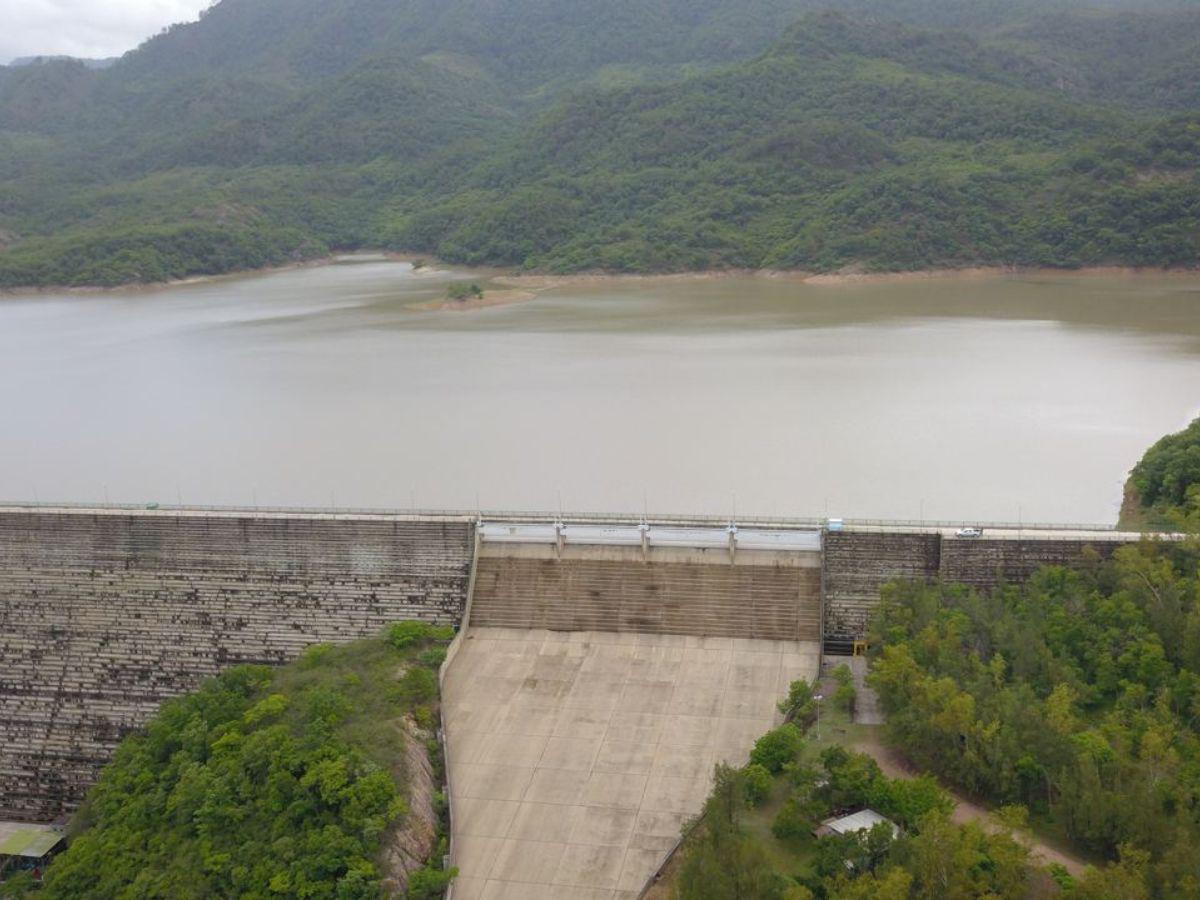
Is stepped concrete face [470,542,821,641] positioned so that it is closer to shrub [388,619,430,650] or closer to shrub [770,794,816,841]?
shrub [388,619,430,650]

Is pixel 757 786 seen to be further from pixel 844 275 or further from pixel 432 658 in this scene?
pixel 844 275

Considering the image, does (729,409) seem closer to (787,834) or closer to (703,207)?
(787,834)

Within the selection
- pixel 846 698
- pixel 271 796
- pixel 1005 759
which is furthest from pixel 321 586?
pixel 1005 759

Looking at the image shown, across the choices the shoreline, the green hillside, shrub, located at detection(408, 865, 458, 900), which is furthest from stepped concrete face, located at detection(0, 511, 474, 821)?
the green hillside

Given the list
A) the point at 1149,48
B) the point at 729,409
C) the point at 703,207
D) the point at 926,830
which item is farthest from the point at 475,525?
the point at 1149,48

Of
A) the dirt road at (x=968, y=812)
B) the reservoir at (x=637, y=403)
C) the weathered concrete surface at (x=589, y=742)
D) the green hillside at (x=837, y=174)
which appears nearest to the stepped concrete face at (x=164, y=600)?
the weathered concrete surface at (x=589, y=742)
